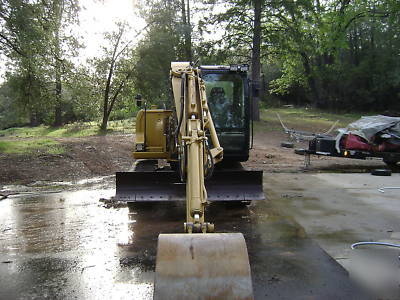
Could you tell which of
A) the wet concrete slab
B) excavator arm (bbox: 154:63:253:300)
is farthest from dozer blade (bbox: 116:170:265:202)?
excavator arm (bbox: 154:63:253:300)

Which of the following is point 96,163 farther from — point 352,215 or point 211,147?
point 352,215

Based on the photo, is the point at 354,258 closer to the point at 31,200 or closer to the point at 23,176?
the point at 31,200

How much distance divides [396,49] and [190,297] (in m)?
37.3

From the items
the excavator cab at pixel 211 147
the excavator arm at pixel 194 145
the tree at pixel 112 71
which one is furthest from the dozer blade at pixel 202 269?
the tree at pixel 112 71

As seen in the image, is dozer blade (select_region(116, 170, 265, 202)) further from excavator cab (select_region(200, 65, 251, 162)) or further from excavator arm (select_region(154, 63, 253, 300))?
excavator arm (select_region(154, 63, 253, 300))

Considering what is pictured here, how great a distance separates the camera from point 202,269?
347 centimetres

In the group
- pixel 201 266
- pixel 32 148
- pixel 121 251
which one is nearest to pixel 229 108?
pixel 121 251

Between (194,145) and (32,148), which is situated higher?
(194,145)

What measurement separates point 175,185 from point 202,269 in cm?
392

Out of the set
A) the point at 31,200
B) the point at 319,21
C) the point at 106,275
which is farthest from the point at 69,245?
the point at 319,21

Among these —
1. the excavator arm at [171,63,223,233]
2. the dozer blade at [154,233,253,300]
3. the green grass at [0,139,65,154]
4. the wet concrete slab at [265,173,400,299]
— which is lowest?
the wet concrete slab at [265,173,400,299]

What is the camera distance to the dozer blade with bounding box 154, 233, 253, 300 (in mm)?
3375

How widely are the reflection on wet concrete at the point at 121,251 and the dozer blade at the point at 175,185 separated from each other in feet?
1.43

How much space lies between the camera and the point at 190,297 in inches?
132
